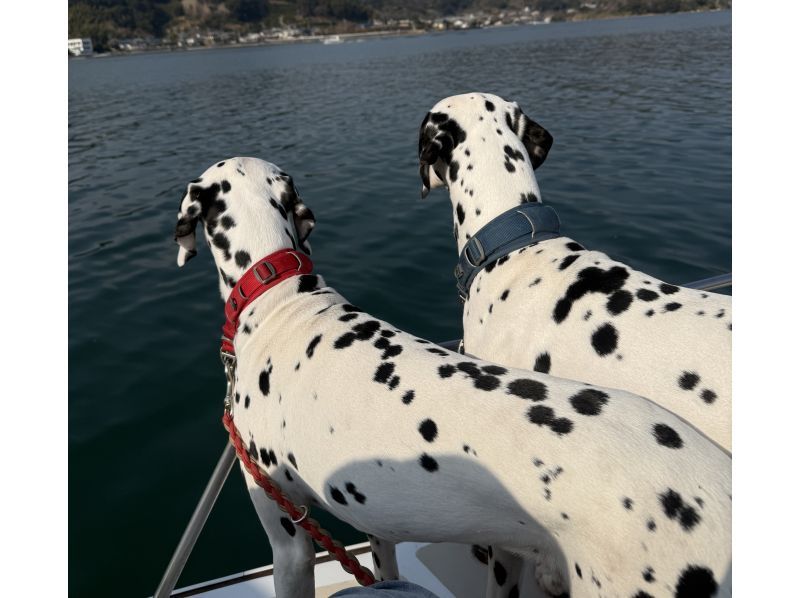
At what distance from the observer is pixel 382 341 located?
9.00 feet

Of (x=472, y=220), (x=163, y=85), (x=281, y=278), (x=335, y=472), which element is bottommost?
(x=335, y=472)

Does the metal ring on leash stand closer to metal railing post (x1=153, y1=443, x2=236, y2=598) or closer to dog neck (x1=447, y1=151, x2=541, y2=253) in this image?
metal railing post (x1=153, y1=443, x2=236, y2=598)

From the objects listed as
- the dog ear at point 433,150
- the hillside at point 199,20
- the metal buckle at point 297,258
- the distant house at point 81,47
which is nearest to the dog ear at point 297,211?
the metal buckle at point 297,258

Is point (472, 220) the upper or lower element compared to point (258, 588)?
upper

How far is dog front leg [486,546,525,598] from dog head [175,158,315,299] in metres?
1.89

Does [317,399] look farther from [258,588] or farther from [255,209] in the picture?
[258,588]

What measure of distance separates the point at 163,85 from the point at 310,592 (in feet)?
149

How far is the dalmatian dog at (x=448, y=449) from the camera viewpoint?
1799mm

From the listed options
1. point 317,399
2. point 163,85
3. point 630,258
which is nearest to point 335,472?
point 317,399

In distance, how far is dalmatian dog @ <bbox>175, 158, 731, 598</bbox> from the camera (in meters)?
1.80

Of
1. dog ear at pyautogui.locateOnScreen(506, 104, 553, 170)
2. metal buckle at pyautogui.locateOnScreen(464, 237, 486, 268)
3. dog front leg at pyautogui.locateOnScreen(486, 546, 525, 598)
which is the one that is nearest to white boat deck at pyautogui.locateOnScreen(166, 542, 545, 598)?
dog front leg at pyautogui.locateOnScreen(486, 546, 525, 598)

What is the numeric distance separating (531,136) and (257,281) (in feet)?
6.93

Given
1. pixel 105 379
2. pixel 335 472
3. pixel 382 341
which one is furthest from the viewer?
pixel 105 379

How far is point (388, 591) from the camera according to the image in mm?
1614
